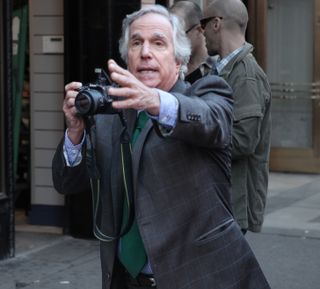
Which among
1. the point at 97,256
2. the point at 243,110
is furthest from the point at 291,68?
the point at 243,110

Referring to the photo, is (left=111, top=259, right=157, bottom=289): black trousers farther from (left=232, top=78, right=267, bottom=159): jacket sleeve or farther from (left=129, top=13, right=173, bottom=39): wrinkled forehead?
(left=232, top=78, right=267, bottom=159): jacket sleeve

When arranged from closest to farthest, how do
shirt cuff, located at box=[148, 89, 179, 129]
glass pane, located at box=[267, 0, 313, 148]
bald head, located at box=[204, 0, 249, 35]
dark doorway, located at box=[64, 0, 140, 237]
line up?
1. shirt cuff, located at box=[148, 89, 179, 129]
2. bald head, located at box=[204, 0, 249, 35]
3. dark doorway, located at box=[64, 0, 140, 237]
4. glass pane, located at box=[267, 0, 313, 148]

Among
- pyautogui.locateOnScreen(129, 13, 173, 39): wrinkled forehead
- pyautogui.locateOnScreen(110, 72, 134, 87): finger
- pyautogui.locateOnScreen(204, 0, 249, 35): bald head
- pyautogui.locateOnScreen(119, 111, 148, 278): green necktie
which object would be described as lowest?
pyautogui.locateOnScreen(119, 111, 148, 278): green necktie

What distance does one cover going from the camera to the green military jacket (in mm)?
3887

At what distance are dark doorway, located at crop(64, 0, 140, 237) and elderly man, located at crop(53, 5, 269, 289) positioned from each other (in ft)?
14.0

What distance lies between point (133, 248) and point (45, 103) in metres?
4.97

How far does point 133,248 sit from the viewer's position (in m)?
2.85

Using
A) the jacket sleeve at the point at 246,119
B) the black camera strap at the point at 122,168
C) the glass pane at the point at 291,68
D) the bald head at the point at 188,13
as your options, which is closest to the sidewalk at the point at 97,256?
the bald head at the point at 188,13

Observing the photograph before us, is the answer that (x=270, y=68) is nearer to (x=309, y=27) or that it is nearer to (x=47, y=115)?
(x=309, y=27)

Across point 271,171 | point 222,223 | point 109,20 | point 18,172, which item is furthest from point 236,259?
point 271,171

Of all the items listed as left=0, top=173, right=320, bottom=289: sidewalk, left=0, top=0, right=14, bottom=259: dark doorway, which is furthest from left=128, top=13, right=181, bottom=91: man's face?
left=0, top=0, right=14, bottom=259: dark doorway

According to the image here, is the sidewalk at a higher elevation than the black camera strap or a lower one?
lower

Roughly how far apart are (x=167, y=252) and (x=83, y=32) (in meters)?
4.83

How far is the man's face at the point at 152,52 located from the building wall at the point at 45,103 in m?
4.83
